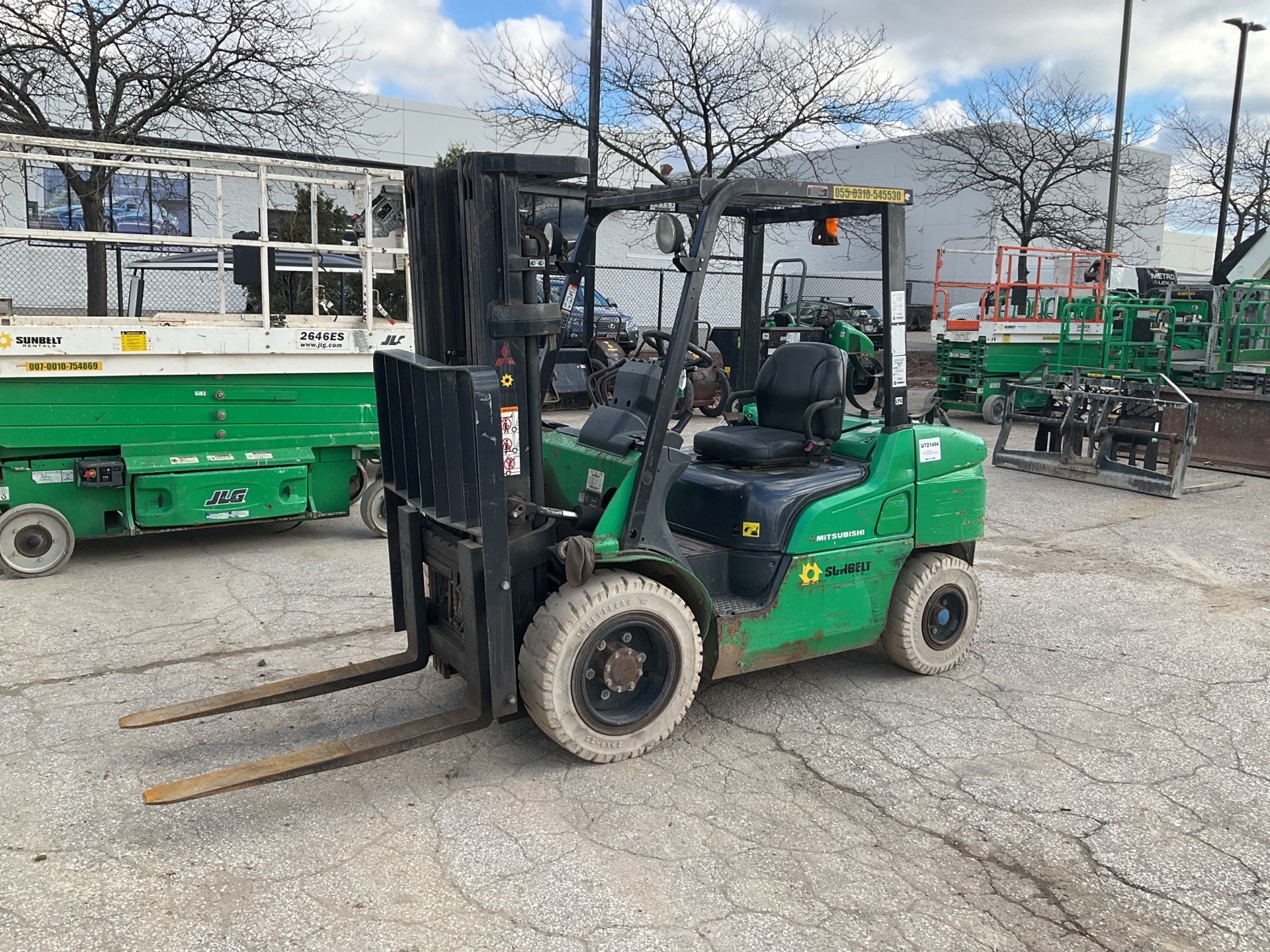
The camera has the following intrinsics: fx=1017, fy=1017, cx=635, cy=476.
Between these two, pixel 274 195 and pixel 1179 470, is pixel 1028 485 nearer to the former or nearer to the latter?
pixel 1179 470

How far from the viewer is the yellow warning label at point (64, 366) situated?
691 centimetres

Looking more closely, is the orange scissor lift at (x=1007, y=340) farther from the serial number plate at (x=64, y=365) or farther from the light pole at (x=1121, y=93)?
the serial number plate at (x=64, y=365)

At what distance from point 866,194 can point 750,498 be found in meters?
1.54

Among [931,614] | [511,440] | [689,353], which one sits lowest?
[931,614]

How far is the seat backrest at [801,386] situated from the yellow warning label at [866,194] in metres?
0.76

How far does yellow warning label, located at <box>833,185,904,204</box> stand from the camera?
4684 mm

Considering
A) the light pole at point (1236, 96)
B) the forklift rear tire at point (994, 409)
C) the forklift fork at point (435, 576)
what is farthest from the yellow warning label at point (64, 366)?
the light pole at point (1236, 96)

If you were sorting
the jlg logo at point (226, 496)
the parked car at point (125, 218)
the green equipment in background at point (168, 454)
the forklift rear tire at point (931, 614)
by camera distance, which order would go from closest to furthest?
1. the forklift rear tire at point (931, 614)
2. the green equipment in background at point (168, 454)
3. the jlg logo at point (226, 496)
4. the parked car at point (125, 218)

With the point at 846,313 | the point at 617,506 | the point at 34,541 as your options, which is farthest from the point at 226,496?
the point at 846,313

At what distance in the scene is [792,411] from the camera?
5.29m

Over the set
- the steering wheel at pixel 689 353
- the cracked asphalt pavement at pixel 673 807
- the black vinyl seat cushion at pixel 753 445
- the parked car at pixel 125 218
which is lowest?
the cracked asphalt pavement at pixel 673 807

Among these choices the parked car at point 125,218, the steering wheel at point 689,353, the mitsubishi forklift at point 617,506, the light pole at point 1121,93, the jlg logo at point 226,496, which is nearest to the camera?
the mitsubishi forklift at point 617,506

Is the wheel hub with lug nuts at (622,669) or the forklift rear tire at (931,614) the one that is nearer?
the wheel hub with lug nuts at (622,669)

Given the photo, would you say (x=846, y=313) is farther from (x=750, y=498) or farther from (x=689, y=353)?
(x=689, y=353)
